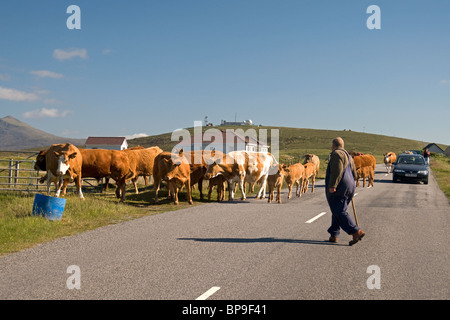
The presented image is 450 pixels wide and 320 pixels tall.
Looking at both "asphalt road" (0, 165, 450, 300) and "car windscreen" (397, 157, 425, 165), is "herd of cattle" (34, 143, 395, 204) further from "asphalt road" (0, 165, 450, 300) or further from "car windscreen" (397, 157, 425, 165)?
"car windscreen" (397, 157, 425, 165)

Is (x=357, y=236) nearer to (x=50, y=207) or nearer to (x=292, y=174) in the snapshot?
(x=50, y=207)

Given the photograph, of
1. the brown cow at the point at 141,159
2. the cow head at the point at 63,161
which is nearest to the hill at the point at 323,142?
the brown cow at the point at 141,159

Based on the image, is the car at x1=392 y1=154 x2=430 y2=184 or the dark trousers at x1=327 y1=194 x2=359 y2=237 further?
the car at x1=392 y1=154 x2=430 y2=184

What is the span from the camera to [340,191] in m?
8.05

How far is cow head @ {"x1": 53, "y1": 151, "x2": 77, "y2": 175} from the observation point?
14852 mm

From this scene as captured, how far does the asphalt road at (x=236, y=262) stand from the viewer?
17.1 feet

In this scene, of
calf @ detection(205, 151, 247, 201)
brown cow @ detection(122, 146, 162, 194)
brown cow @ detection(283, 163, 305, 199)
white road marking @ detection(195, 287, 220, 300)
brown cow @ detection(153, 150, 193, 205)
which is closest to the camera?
white road marking @ detection(195, 287, 220, 300)

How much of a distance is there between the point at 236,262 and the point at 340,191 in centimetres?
267

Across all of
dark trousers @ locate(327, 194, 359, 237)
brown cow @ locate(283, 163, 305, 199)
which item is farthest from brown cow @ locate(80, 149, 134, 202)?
dark trousers @ locate(327, 194, 359, 237)

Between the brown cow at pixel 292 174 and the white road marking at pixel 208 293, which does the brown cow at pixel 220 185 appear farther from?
the white road marking at pixel 208 293

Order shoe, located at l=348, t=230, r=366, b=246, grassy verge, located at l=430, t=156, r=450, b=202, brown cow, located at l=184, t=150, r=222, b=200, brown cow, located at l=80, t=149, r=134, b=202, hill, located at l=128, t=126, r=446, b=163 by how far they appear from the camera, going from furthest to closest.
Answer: hill, located at l=128, t=126, r=446, b=163
grassy verge, located at l=430, t=156, r=450, b=202
brown cow, located at l=184, t=150, r=222, b=200
brown cow, located at l=80, t=149, r=134, b=202
shoe, located at l=348, t=230, r=366, b=246

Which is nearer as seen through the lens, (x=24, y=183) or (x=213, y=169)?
(x=213, y=169)

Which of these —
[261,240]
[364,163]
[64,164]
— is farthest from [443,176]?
[261,240]

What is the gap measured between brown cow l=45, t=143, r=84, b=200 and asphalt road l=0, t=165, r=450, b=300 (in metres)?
5.67
